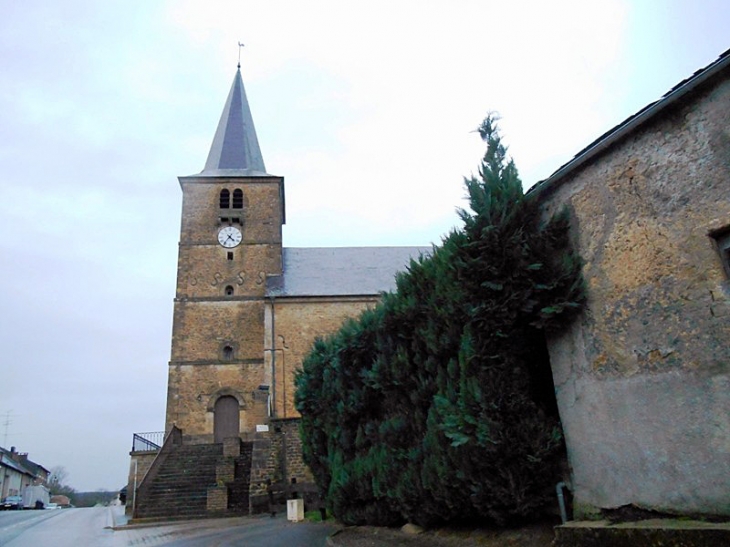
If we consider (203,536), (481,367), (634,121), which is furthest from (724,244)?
(203,536)

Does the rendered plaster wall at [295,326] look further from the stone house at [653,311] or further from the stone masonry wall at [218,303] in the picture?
the stone house at [653,311]

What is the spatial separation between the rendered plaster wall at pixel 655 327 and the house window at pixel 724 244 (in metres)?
0.05

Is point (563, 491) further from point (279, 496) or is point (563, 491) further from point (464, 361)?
point (279, 496)

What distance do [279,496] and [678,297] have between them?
1517 centimetres

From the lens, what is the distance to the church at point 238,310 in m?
23.1

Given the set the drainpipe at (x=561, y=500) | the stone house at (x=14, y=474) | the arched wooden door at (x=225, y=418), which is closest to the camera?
the drainpipe at (x=561, y=500)

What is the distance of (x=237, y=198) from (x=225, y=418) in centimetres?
1115

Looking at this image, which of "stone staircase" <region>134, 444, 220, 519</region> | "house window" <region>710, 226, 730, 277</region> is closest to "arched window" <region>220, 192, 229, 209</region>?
"stone staircase" <region>134, 444, 220, 519</region>

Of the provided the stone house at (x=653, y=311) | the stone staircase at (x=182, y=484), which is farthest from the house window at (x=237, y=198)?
the stone house at (x=653, y=311)

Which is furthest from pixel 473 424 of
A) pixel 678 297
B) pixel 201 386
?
pixel 201 386

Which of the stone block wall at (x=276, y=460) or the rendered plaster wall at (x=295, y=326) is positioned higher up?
the rendered plaster wall at (x=295, y=326)

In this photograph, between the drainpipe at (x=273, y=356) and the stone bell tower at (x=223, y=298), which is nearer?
the drainpipe at (x=273, y=356)

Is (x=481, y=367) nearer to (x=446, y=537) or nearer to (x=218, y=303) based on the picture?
(x=446, y=537)

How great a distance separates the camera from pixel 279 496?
17453mm
